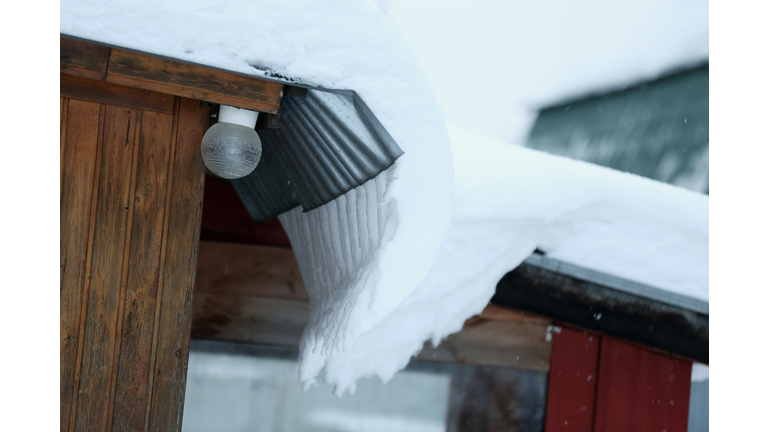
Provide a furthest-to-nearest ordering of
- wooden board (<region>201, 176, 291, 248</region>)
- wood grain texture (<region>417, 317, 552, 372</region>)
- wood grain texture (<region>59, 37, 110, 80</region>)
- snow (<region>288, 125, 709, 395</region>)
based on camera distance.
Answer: wooden board (<region>201, 176, 291, 248</region>) → wood grain texture (<region>417, 317, 552, 372</region>) → snow (<region>288, 125, 709, 395</region>) → wood grain texture (<region>59, 37, 110, 80</region>)

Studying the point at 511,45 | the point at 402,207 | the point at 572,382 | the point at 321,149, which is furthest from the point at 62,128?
the point at 511,45

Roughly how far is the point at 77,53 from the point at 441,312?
194cm

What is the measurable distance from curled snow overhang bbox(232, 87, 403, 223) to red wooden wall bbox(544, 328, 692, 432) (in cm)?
188

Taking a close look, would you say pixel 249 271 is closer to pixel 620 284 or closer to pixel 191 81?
pixel 191 81

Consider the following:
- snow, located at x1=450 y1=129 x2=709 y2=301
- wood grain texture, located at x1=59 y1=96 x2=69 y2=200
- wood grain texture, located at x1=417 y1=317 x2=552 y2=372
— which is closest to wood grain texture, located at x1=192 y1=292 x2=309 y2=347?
wood grain texture, located at x1=417 y1=317 x2=552 y2=372

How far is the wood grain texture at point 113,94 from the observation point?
5.16ft

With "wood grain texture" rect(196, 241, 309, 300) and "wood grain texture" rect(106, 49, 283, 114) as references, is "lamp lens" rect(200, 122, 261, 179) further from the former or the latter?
"wood grain texture" rect(196, 241, 309, 300)

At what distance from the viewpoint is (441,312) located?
8.81 feet

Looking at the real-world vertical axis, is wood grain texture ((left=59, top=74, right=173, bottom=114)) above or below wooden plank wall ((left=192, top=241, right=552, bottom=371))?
above

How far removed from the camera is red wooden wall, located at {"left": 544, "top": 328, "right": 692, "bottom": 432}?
313cm

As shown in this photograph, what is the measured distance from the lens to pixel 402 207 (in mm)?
1478
